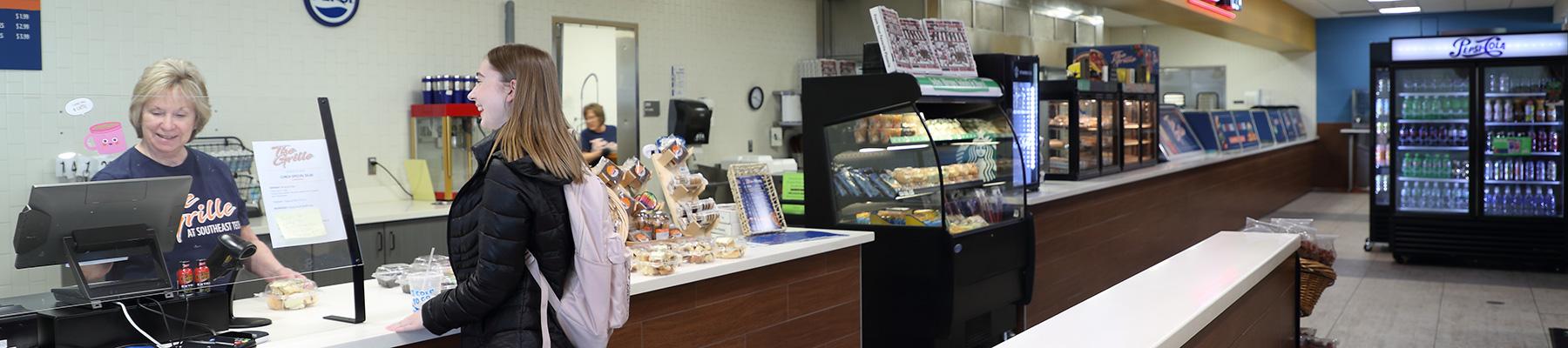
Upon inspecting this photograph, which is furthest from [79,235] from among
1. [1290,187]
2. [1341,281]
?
[1290,187]

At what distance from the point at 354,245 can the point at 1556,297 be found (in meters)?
7.62

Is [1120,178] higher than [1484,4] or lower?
lower

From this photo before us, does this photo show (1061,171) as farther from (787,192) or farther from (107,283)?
(107,283)

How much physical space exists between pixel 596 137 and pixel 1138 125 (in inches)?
168

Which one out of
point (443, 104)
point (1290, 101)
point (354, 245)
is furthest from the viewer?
point (1290, 101)

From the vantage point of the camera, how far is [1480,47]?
8.54m

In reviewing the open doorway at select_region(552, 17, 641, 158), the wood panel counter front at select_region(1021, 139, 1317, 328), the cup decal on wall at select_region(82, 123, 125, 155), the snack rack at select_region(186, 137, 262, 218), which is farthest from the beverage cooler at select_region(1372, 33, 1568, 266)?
the cup decal on wall at select_region(82, 123, 125, 155)

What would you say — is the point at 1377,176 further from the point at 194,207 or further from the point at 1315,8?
the point at 194,207

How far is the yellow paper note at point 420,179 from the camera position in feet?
21.7

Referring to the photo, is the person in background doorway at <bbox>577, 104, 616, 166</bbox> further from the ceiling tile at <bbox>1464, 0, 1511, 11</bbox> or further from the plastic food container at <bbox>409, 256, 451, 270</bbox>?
the ceiling tile at <bbox>1464, 0, 1511, 11</bbox>

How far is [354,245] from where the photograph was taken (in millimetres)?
2811

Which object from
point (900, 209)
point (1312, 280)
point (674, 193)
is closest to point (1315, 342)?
point (1312, 280)

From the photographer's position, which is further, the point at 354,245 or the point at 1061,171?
the point at 1061,171

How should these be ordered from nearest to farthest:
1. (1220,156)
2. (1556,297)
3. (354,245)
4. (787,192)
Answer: (354,245) → (787,192) → (1556,297) → (1220,156)
